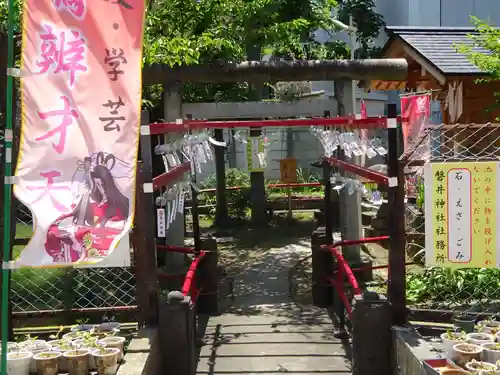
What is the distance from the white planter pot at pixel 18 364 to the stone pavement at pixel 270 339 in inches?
79.5

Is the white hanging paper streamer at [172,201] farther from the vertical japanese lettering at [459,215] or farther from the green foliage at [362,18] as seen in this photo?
the green foliage at [362,18]

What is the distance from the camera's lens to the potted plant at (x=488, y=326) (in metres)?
4.16

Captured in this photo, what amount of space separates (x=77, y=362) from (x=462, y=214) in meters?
2.80

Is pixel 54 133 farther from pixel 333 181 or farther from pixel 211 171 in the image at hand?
pixel 211 171

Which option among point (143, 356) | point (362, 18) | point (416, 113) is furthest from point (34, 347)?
point (362, 18)

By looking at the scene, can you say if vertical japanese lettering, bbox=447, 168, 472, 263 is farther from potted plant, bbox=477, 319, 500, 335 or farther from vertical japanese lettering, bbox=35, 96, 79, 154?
vertical japanese lettering, bbox=35, 96, 79, 154

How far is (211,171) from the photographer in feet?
67.1

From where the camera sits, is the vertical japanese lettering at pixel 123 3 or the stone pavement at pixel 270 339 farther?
the stone pavement at pixel 270 339

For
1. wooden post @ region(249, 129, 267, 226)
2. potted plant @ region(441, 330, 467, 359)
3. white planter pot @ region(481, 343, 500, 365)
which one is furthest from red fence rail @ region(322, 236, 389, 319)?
wooden post @ region(249, 129, 267, 226)

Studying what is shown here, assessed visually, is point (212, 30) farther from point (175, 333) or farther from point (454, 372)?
point (454, 372)

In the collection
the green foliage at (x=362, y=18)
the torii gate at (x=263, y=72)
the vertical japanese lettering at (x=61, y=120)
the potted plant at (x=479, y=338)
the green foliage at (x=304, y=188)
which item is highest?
the green foliage at (x=362, y=18)

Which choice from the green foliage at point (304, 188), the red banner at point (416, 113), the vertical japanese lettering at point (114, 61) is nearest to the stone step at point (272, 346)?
the vertical japanese lettering at point (114, 61)

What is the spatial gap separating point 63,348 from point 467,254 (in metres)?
2.88

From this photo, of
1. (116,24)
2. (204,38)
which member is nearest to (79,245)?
(116,24)
